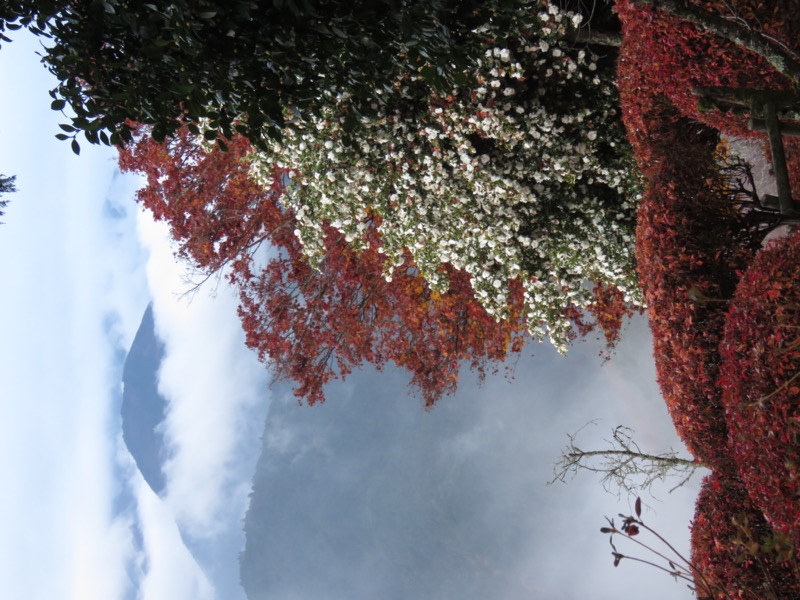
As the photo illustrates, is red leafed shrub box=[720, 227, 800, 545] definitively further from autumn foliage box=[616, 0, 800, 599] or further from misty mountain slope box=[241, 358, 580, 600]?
misty mountain slope box=[241, 358, 580, 600]

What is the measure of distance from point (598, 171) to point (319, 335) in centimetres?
801

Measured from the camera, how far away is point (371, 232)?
15398 mm

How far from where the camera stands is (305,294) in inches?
596

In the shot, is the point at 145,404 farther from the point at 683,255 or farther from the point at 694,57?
the point at 694,57

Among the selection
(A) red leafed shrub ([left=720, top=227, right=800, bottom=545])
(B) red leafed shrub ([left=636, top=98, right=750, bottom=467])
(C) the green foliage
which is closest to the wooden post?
(A) red leafed shrub ([left=720, top=227, right=800, bottom=545])

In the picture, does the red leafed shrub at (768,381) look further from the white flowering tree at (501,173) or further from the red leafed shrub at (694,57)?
the white flowering tree at (501,173)

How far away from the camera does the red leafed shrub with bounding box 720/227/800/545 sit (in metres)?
4.41

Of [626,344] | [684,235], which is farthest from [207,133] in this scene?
[626,344]

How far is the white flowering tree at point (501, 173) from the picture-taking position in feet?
27.5

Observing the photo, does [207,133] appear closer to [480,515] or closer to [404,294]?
[404,294]

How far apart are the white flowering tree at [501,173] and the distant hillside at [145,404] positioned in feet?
53.6

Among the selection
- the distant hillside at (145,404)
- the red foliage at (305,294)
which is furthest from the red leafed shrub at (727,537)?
the distant hillside at (145,404)

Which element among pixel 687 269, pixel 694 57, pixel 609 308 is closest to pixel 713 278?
pixel 687 269

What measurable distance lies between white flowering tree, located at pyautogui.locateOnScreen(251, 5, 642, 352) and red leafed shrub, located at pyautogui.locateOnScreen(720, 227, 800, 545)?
4.06 metres
